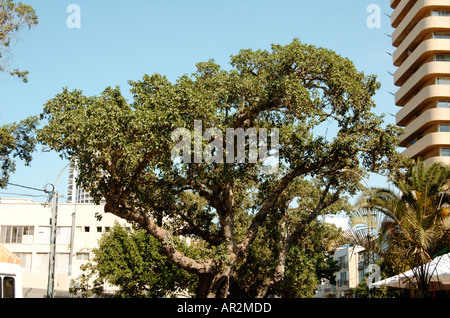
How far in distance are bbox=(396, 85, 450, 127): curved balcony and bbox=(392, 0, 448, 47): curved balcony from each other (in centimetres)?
934

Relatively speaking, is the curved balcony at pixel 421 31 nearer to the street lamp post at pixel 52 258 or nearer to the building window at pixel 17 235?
the street lamp post at pixel 52 258

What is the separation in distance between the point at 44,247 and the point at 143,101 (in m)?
37.6

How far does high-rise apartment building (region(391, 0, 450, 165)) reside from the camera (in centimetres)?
5569

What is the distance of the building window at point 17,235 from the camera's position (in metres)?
54.3

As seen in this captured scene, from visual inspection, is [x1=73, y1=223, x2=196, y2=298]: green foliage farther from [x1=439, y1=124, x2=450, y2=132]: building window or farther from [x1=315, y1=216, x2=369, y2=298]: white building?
[x1=315, y1=216, x2=369, y2=298]: white building

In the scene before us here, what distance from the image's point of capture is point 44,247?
54094mm

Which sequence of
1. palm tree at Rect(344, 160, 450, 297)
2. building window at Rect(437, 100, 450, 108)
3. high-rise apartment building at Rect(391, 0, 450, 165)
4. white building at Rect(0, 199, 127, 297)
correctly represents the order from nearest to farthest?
palm tree at Rect(344, 160, 450, 297) → white building at Rect(0, 199, 127, 297) → high-rise apartment building at Rect(391, 0, 450, 165) → building window at Rect(437, 100, 450, 108)

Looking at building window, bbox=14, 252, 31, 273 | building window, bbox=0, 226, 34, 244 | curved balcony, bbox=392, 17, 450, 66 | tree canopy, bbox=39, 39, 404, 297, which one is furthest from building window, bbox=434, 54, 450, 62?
building window, bbox=14, 252, 31, 273

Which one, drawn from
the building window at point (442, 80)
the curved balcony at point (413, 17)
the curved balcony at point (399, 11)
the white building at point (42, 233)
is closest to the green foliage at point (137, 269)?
the white building at point (42, 233)

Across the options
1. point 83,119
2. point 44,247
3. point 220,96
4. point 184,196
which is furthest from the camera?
point 44,247

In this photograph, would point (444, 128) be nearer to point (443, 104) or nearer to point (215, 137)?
point (443, 104)
